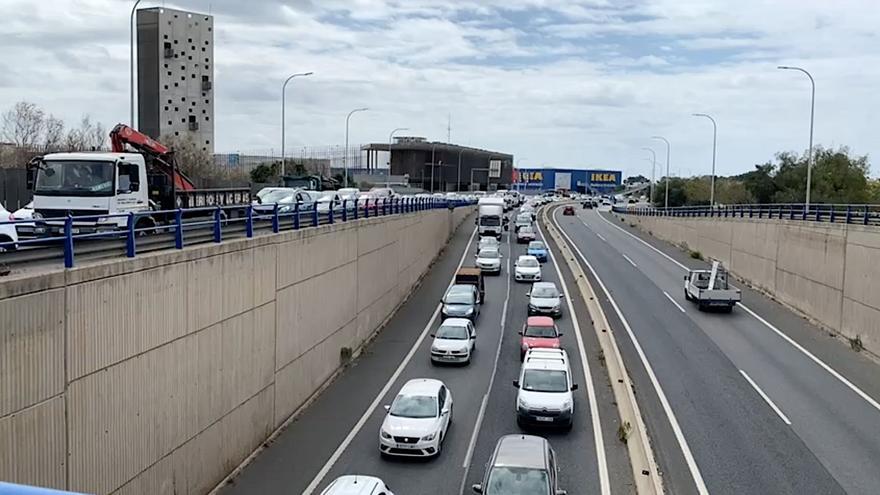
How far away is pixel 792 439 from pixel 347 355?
14656 mm

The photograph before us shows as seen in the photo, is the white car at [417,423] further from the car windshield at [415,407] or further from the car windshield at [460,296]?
the car windshield at [460,296]

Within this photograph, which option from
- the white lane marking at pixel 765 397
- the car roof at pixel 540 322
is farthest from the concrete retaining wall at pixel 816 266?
the car roof at pixel 540 322

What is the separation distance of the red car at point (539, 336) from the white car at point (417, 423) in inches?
317

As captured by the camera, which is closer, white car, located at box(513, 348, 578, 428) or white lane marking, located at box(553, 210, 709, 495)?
white lane marking, located at box(553, 210, 709, 495)

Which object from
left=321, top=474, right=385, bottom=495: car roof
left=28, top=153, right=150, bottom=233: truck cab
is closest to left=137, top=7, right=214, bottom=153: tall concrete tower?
left=28, top=153, right=150, bottom=233: truck cab

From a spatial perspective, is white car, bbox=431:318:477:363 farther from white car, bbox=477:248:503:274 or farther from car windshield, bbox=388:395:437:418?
white car, bbox=477:248:503:274

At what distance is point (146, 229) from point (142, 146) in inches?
473

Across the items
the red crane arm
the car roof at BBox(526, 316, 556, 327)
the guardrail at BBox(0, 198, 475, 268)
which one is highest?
Result: the red crane arm

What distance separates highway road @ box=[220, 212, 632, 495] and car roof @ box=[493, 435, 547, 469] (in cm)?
147

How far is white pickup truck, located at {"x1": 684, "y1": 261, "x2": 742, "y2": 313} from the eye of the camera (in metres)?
36.9

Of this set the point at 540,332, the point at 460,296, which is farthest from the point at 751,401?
the point at 460,296

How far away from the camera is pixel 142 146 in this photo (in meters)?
25.3

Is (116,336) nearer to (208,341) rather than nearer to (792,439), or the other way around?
(208,341)

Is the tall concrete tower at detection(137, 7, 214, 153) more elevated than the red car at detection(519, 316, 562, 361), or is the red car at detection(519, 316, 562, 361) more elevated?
the tall concrete tower at detection(137, 7, 214, 153)
